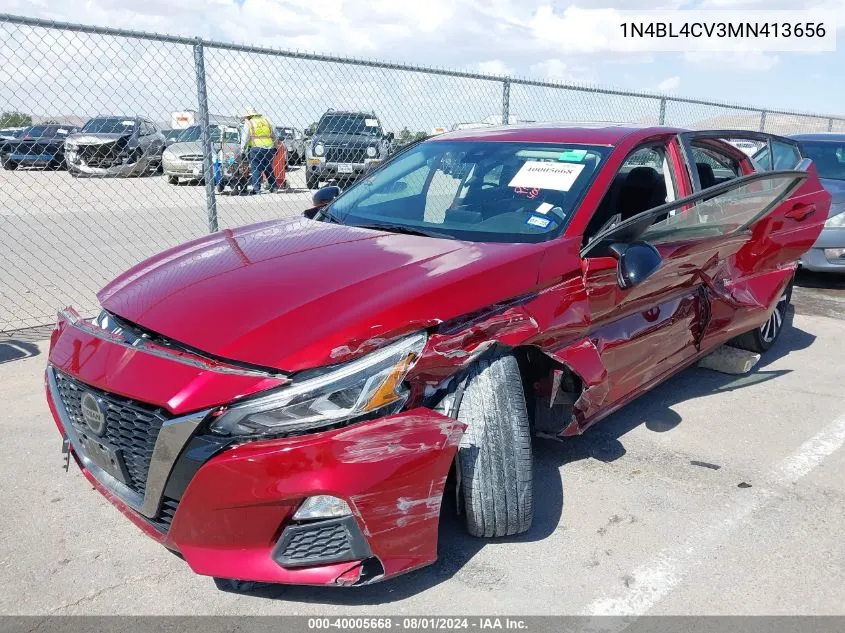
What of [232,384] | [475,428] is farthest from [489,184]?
[232,384]

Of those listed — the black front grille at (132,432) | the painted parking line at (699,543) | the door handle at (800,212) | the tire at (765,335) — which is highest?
the door handle at (800,212)

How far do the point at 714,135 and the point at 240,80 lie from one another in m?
4.03

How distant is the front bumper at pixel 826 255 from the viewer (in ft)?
24.8

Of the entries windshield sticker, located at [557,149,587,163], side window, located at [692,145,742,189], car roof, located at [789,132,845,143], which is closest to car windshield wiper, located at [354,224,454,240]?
windshield sticker, located at [557,149,587,163]

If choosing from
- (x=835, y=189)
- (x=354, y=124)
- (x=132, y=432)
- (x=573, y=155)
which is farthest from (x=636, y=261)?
(x=354, y=124)

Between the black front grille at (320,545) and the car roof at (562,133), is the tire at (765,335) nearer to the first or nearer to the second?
the car roof at (562,133)

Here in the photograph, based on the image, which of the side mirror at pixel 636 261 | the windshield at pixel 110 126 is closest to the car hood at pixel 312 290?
the side mirror at pixel 636 261

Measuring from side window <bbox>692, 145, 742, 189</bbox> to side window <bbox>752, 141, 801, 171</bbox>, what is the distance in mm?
576

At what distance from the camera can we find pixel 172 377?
2.39 m

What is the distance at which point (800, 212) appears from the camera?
4.94 meters

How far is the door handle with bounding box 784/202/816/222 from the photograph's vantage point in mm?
4828

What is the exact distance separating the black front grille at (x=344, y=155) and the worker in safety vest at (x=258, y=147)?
93cm

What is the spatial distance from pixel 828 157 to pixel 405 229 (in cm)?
712

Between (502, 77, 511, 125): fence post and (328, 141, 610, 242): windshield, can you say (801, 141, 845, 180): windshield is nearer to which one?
(502, 77, 511, 125): fence post
